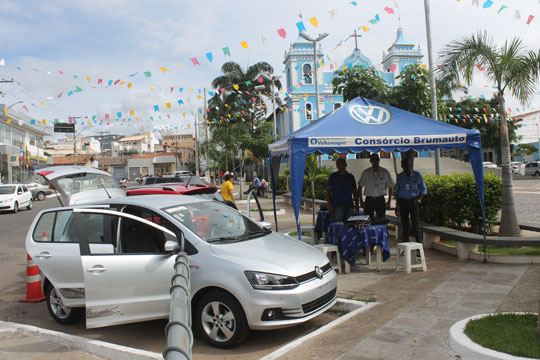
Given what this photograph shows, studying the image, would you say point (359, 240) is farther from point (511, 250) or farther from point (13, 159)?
point (13, 159)

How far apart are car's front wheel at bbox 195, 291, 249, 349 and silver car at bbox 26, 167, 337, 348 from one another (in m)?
0.01

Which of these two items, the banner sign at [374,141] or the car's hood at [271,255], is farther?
the banner sign at [374,141]

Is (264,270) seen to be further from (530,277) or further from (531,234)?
(531,234)

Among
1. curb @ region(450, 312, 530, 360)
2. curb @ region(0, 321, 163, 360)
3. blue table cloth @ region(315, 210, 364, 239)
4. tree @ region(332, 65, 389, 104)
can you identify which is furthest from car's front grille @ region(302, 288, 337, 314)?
tree @ region(332, 65, 389, 104)

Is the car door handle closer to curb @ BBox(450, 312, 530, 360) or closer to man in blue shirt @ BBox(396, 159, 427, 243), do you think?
curb @ BBox(450, 312, 530, 360)

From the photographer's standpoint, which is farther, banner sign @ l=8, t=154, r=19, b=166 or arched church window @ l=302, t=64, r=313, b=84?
arched church window @ l=302, t=64, r=313, b=84

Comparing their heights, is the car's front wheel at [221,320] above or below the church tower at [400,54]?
below

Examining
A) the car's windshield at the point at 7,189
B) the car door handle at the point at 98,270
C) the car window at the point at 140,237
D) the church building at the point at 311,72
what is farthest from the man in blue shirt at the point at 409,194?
the church building at the point at 311,72

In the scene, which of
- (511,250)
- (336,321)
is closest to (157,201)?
(336,321)

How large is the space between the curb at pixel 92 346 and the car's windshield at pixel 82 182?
4096 mm

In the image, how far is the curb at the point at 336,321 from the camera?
4.22 metres

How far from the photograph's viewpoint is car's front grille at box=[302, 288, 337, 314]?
4.70 metres

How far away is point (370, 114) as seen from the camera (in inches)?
341

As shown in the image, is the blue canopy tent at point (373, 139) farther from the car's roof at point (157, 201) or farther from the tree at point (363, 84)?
the tree at point (363, 84)
